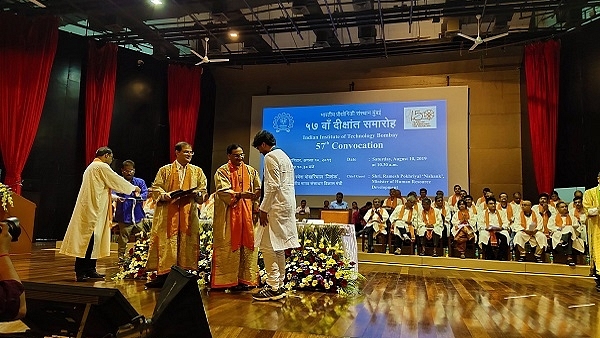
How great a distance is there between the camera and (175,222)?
14.0 feet

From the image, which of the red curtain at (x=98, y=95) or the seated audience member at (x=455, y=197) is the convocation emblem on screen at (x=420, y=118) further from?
the red curtain at (x=98, y=95)

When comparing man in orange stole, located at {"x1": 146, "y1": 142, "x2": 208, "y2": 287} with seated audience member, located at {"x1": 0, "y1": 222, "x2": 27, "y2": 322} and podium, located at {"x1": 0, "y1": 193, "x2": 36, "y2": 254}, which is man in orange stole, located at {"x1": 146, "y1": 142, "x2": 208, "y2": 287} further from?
podium, located at {"x1": 0, "y1": 193, "x2": 36, "y2": 254}

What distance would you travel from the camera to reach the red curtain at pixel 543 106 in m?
8.74

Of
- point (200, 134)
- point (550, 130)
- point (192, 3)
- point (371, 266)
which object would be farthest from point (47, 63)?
point (550, 130)

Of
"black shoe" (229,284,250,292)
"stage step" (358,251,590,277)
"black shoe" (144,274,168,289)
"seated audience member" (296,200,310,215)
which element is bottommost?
"stage step" (358,251,590,277)

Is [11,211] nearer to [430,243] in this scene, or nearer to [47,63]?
[47,63]

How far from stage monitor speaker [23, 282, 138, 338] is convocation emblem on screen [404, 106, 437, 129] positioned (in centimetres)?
888

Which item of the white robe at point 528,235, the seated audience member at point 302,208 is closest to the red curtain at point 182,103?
the seated audience member at point 302,208

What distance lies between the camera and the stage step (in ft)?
21.9

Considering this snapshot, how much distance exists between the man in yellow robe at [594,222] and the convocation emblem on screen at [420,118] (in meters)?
4.56

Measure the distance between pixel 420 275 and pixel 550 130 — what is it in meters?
4.89

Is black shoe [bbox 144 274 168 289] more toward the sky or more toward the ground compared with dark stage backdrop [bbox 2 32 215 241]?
more toward the ground

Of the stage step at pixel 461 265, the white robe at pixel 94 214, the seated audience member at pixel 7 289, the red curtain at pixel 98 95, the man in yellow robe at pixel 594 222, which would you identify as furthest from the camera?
the red curtain at pixel 98 95

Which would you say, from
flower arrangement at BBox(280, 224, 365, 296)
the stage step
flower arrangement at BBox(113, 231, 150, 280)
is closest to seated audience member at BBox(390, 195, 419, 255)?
the stage step
